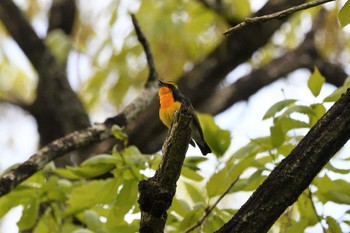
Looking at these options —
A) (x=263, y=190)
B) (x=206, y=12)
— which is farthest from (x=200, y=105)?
(x=263, y=190)

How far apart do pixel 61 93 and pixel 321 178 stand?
4.01 metres

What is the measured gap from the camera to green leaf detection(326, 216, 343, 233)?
9.03 feet

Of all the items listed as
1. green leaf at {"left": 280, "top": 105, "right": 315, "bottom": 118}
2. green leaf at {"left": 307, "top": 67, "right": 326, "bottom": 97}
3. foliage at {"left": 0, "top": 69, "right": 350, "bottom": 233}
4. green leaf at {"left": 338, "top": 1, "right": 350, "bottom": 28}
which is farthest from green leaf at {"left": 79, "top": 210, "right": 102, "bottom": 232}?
green leaf at {"left": 338, "top": 1, "right": 350, "bottom": 28}

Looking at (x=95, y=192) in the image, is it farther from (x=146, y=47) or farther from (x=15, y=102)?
(x=15, y=102)

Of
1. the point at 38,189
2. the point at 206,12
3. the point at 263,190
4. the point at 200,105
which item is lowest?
the point at 263,190

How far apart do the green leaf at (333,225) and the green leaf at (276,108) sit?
0.51 m

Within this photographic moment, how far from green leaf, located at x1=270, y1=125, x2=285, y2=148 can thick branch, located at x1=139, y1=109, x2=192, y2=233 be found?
73 centimetres

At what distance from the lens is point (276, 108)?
2.81 m

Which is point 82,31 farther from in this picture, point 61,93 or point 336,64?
point 336,64

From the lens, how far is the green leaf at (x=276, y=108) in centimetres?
278

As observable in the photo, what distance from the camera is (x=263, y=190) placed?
2.24 meters

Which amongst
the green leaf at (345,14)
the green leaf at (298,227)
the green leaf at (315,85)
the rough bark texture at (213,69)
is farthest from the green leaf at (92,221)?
the rough bark texture at (213,69)

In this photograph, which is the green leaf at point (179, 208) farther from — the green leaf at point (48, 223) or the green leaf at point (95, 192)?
the green leaf at point (48, 223)

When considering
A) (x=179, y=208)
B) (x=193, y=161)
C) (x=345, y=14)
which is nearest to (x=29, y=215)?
(x=179, y=208)
